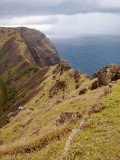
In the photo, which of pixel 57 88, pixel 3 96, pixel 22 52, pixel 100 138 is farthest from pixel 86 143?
pixel 22 52

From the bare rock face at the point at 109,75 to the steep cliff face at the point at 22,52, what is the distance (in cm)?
6946

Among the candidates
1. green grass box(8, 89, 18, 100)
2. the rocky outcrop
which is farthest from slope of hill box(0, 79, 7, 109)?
the rocky outcrop

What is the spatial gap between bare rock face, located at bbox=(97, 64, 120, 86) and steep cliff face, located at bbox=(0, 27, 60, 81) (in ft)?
228

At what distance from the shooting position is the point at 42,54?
137 metres

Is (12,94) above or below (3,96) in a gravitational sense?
above

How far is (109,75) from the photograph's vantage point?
22578 millimetres

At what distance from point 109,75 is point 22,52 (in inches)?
3521

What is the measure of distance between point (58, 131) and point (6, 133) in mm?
16114

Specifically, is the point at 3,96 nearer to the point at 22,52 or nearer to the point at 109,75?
the point at 22,52

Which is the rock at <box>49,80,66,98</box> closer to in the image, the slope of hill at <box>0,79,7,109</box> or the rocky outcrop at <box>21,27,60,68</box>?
the slope of hill at <box>0,79,7,109</box>

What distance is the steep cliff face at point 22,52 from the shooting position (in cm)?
9626

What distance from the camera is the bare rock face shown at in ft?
72.5

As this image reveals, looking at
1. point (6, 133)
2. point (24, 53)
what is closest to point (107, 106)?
point (6, 133)

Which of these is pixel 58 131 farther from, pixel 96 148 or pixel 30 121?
pixel 30 121
